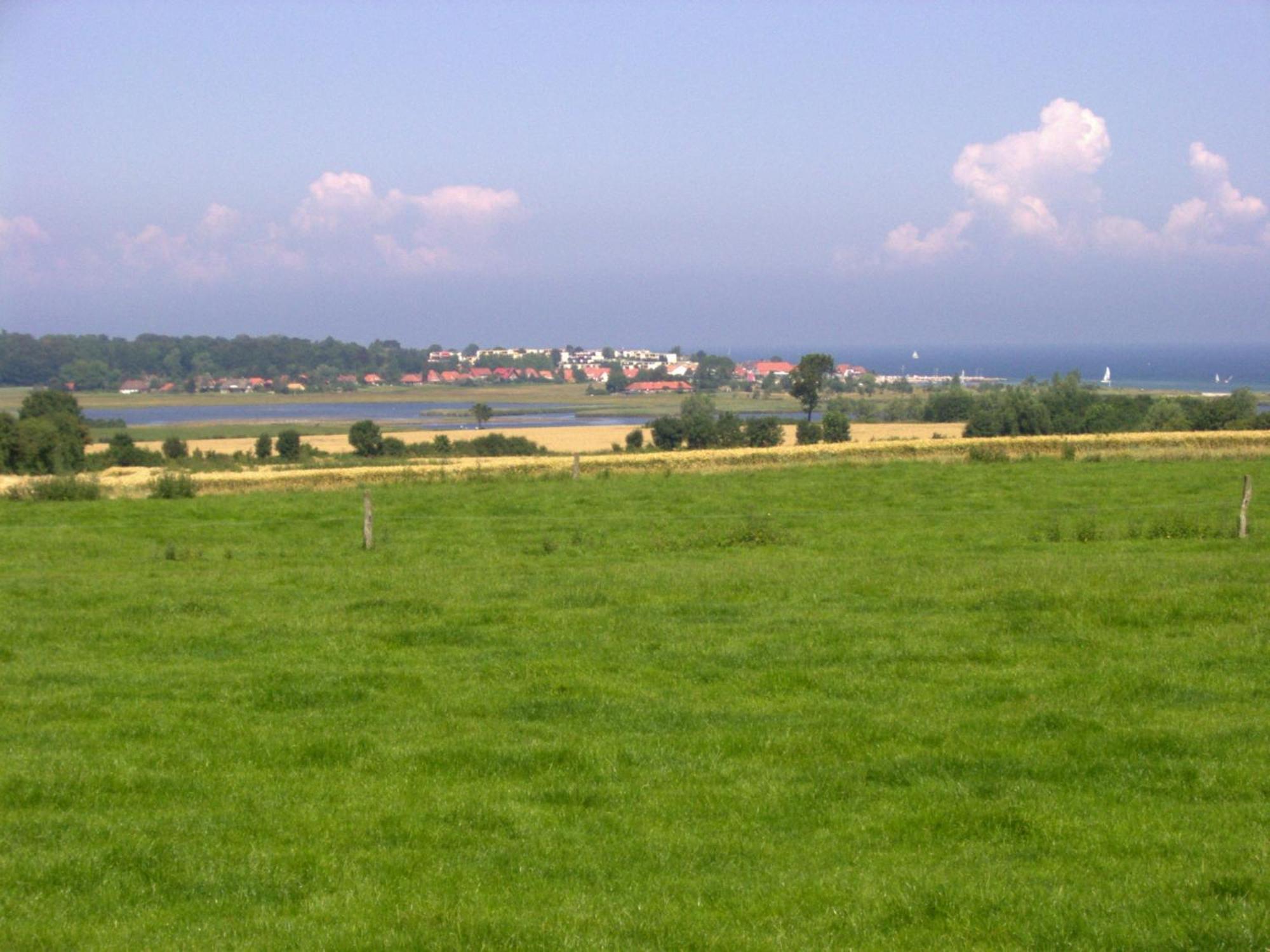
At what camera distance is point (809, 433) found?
66625 mm

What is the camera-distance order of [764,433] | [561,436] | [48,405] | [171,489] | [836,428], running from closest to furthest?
[171,489] < [764,433] < [836,428] < [48,405] < [561,436]

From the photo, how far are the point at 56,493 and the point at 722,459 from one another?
22.7m

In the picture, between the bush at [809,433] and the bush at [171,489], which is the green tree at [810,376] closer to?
the bush at [809,433]

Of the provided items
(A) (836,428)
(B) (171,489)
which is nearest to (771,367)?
(A) (836,428)

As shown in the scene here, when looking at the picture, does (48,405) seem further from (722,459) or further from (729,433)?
(722,459)

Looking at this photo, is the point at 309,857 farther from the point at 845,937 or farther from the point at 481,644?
the point at 481,644

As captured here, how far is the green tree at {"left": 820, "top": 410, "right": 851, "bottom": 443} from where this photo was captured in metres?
66.6

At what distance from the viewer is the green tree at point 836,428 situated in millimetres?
66562

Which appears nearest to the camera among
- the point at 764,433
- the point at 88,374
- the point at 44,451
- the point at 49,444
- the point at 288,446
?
the point at 44,451

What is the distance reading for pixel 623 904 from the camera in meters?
6.58

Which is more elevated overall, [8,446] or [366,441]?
[8,446]

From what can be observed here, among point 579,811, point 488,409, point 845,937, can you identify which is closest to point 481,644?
point 579,811

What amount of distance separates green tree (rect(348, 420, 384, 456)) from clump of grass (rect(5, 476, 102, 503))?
105ft

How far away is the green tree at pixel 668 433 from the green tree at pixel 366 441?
15.6 meters
